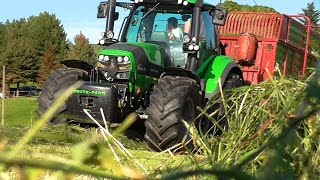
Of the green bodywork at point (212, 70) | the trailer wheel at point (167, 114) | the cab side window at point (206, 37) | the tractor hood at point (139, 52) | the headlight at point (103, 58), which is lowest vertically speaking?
the trailer wheel at point (167, 114)

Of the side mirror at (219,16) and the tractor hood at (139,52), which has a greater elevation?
the side mirror at (219,16)

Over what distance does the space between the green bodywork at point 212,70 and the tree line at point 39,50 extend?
57506 mm

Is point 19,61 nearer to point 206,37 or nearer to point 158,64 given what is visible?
point 206,37

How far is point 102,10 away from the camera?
978 cm

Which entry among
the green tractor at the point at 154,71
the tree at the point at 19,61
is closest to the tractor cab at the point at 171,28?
the green tractor at the point at 154,71

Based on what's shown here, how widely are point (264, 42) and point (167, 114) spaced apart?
13.7ft

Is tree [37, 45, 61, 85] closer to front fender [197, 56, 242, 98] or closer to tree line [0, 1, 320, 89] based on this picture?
tree line [0, 1, 320, 89]

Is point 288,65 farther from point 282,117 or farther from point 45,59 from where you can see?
point 45,59

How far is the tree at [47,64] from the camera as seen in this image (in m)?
71.2

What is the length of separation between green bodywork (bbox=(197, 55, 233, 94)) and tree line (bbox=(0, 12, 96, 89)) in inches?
2264

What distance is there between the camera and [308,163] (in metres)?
2.41

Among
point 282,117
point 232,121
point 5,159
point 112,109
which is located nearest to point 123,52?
point 112,109

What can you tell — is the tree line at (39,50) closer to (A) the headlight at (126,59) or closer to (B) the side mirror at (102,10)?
(B) the side mirror at (102,10)

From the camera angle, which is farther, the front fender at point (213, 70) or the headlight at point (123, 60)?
the front fender at point (213, 70)
